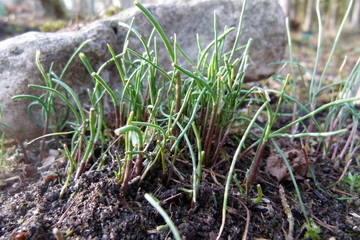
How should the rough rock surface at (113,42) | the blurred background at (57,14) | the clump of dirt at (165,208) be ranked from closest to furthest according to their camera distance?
the clump of dirt at (165,208) → the rough rock surface at (113,42) → the blurred background at (57,14)

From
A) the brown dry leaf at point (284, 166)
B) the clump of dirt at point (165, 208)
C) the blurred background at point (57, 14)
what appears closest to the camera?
the clump of dirt at point (165, 208)

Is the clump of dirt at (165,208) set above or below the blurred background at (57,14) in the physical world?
below

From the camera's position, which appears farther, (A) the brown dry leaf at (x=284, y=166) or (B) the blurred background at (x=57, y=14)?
(B) the blurred background at (x=57, y=14)

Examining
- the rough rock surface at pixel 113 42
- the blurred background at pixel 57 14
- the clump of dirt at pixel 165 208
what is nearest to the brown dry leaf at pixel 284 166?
the clump of dirt at pixel 165 208

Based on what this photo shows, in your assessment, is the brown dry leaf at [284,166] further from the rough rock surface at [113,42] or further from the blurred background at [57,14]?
the blurred background at [57,14]

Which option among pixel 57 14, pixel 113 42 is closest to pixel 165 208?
pixel 113 42

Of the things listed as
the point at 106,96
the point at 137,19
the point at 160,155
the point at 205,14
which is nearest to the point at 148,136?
the point at 160,155

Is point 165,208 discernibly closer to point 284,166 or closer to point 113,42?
point 284,166
